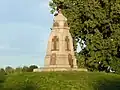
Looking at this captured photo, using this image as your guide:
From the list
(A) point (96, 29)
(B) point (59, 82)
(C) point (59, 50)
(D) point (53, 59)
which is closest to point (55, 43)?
(C) point (59, 50)

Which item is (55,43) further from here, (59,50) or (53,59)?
(53,59)

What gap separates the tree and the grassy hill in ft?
34.5

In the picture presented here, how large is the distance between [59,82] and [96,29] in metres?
13.3

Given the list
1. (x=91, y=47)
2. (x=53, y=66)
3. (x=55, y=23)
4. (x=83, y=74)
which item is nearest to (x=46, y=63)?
(x=53, y=66)

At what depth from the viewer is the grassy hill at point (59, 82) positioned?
19344mm

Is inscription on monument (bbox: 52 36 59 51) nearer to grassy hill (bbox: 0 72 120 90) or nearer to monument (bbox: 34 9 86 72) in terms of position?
monument (bbox: 34 9 86 72)

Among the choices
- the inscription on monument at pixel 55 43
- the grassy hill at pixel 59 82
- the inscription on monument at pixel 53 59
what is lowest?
the grassy hill at pixel 59 82

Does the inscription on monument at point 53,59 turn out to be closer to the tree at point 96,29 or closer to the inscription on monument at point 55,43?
the inscription on monument at point 55,43

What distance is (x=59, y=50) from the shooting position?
2505 centimetres

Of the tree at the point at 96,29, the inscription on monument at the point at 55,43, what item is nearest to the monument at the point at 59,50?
the inscription on monument at the point at 55,43

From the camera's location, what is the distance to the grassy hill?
19344 mm

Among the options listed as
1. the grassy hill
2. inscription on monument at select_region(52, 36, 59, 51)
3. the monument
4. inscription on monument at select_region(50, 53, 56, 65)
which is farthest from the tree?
the grassy hill

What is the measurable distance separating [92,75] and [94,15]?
11.7 metres

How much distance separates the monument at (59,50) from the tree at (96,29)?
19.9 feet
